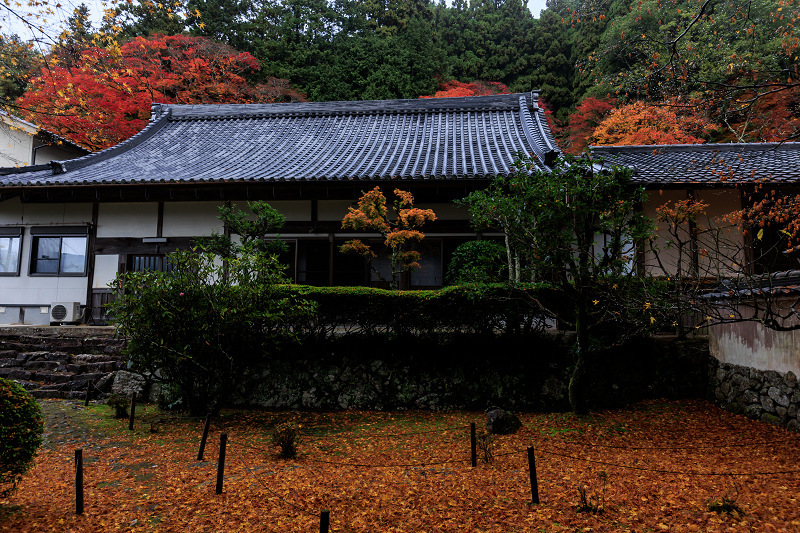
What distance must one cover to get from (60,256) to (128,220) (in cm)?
231

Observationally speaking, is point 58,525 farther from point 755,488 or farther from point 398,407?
point 755,488

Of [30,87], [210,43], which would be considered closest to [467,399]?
[30,87]

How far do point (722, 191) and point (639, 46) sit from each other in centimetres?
716

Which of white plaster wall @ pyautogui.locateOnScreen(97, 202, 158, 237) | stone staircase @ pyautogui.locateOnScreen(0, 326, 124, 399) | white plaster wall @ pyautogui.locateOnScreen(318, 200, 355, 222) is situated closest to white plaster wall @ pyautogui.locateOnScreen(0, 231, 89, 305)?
white plaster wall @ pyautogui.locateOnScreen(97, 202, 158, 237)

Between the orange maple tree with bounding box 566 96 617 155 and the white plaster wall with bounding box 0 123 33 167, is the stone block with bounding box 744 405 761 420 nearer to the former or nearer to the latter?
the orange maple tree with bounding box 566 96 617 155

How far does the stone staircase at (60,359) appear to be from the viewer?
932 cm

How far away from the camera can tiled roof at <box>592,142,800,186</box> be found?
1068cm

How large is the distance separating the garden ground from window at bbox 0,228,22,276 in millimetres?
7922

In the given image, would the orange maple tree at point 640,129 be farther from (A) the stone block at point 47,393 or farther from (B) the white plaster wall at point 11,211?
(B) the white plaster wall at point 11,211

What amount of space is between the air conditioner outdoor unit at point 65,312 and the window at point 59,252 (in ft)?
3.12

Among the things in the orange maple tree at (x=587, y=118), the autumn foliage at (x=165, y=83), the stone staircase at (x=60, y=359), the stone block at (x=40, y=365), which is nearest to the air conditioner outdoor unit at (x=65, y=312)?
the stone staircase at (x=60, y=359)

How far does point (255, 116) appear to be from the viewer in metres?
18.2

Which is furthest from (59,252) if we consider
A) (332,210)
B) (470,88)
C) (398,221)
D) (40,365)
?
(470,88)

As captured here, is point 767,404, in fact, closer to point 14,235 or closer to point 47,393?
point 47,393
